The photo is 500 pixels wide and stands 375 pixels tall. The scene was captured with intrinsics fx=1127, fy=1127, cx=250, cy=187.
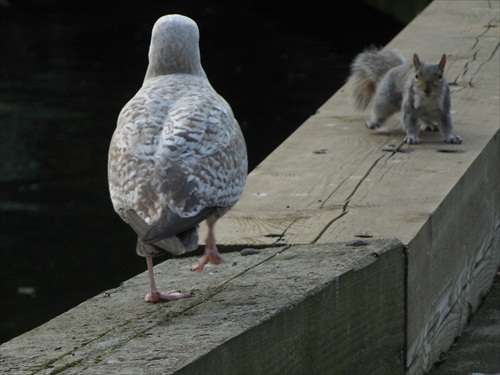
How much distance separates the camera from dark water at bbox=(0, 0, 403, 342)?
24.2 feet

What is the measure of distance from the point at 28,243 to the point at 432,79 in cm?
338

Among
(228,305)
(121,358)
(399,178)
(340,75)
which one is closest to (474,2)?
(340,75)

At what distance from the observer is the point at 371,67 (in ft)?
20.3

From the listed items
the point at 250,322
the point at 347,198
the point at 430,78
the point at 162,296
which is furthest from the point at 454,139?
the point at 250,322

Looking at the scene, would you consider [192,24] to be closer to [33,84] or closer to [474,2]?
[474,2]

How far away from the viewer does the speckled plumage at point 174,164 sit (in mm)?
3039

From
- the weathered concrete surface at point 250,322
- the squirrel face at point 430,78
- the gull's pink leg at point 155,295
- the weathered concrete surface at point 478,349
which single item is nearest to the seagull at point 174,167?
the gull's pink leg at point 155,295

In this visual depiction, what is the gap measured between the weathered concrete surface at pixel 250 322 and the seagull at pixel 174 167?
0.16 metres

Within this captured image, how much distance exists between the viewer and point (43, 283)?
7164 millimetres

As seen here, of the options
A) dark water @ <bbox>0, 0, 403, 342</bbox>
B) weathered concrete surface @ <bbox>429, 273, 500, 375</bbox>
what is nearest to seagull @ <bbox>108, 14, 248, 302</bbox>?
weathered concrete surface @ <bbox>429, 273, 500, 375</bbox>

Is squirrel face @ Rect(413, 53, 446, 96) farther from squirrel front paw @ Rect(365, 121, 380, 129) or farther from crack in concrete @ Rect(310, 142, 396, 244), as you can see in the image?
crack in concrete @ Rect(310, 142, 396, 244)

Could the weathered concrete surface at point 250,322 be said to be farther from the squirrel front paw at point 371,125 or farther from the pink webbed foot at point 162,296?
the squirrel front paw at point 371,125

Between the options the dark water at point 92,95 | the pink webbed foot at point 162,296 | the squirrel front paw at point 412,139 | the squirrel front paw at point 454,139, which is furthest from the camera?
the dark water at point 92,95

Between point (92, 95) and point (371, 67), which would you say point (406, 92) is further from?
point (92, 95)
